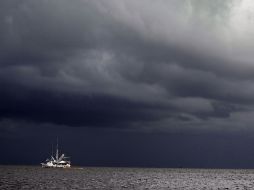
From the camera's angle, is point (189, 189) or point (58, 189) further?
point (189, 189)

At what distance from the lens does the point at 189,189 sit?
119 metres

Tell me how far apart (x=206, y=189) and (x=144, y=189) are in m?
17.9

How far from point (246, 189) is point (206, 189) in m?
11.4

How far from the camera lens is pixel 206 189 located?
118812 millimetres

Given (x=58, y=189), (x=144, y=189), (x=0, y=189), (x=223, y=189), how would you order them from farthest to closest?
1. (x=223, y=189)
2. (x=144, y=189)
3. (x=58, y=189)
4. (x=0, y=189)

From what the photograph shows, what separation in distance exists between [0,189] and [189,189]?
48.9 meters

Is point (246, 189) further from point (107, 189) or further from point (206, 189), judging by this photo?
point (107, 189)

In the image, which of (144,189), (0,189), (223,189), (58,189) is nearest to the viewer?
(0,189)

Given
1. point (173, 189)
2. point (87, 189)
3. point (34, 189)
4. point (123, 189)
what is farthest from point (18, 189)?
point (173, 189)

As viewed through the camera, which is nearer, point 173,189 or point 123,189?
point 123,189

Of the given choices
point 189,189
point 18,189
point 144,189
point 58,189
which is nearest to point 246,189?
point 189,189

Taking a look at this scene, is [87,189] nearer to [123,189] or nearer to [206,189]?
[123,189]

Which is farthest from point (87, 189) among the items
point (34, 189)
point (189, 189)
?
point (189, 189)

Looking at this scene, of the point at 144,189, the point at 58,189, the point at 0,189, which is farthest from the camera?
the point at 144,189
